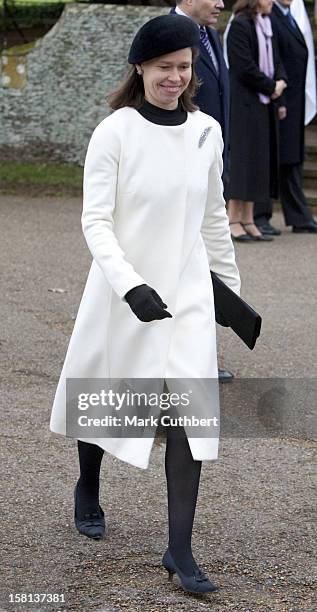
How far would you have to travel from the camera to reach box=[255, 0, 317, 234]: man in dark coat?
33.0 ft

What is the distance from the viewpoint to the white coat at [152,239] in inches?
153

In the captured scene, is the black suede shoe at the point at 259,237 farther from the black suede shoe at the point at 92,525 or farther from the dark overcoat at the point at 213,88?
Result: the black suede shoe at the point at 92,525

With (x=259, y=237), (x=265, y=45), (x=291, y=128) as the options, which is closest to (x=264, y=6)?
(x=265, y=45)

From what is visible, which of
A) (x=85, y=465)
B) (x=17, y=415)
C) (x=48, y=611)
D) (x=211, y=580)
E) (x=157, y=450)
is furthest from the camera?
(x=17, y=415)

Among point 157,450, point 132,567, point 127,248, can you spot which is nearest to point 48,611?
point 132,567

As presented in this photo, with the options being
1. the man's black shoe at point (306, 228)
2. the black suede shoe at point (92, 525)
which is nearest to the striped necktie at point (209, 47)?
the black suede shoe at point (92, 525)

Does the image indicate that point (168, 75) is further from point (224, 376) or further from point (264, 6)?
point (264, 6)

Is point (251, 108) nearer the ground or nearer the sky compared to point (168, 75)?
nearer the ground

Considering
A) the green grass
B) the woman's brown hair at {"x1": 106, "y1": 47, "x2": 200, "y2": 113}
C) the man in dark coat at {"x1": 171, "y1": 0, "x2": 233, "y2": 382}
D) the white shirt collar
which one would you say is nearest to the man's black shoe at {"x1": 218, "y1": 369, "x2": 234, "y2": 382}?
the man in dark coat at {"x1": 171, "y1": 0, "x2": 233, "y2": 382}

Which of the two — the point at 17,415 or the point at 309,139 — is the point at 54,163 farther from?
the point at 17,415

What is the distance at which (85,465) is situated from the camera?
4.30m

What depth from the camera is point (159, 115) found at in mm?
3967

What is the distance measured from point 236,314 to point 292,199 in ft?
20.6

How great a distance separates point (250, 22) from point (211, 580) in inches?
240
